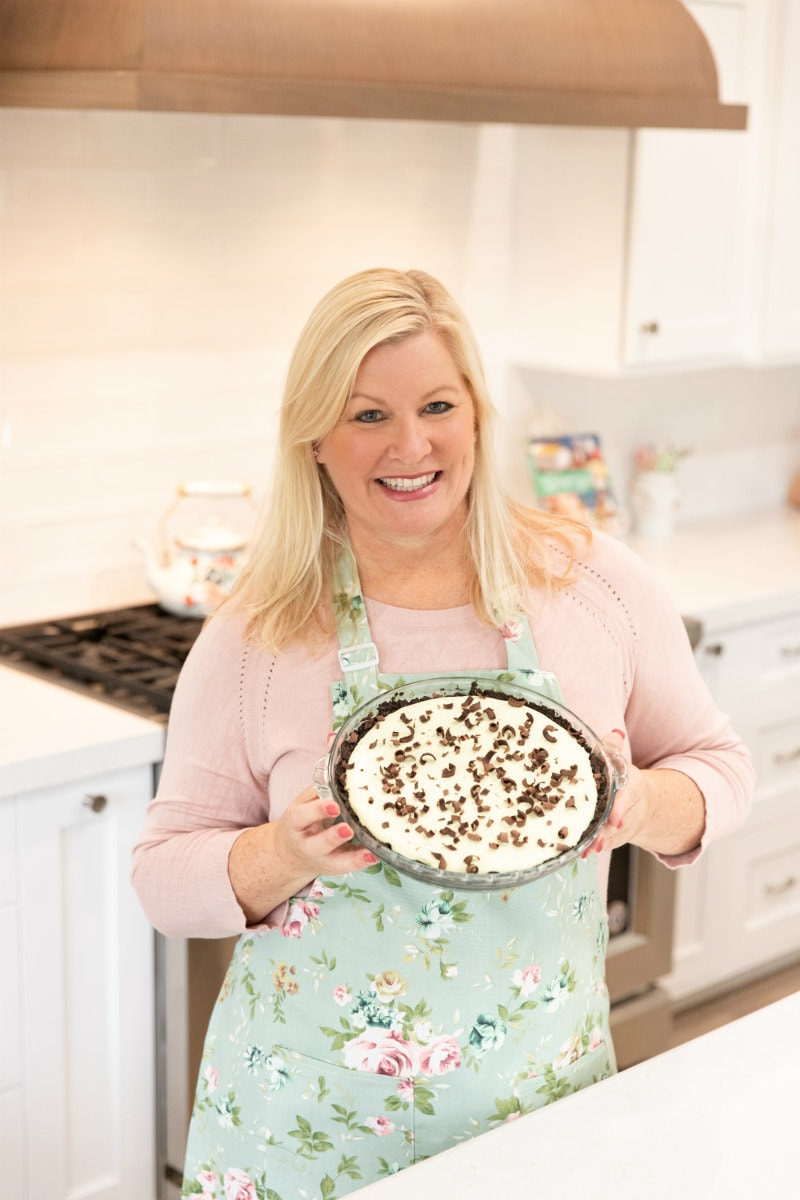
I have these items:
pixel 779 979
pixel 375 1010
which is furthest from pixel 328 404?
pixel 779 979

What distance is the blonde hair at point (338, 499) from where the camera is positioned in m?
1.50

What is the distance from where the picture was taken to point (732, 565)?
10.9 feet

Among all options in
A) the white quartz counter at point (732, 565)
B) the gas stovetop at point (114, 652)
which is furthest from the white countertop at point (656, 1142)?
the white quartz counter at point (732, 565)

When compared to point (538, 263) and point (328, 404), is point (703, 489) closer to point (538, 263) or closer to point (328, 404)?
point (538, 263)

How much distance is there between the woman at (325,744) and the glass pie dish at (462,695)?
0.10ft

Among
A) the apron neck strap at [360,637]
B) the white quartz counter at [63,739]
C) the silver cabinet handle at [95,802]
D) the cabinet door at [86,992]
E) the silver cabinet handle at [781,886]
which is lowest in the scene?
the silver cabinet handle at [781,886]

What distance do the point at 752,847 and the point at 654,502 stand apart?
2.72ft

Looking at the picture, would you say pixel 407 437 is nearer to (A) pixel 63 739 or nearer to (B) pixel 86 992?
→ (A) pixel 63 739

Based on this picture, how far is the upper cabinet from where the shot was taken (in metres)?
3.08

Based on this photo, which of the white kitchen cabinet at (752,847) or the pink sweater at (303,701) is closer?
the pink sweater at (303,701)

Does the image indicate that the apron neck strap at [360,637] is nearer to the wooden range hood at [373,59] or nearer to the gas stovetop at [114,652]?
the gas stovetop at [114,652]

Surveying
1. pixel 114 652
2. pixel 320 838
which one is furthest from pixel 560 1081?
pixel 114 652

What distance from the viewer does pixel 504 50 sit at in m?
2.52

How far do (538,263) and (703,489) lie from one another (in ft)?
2.79
